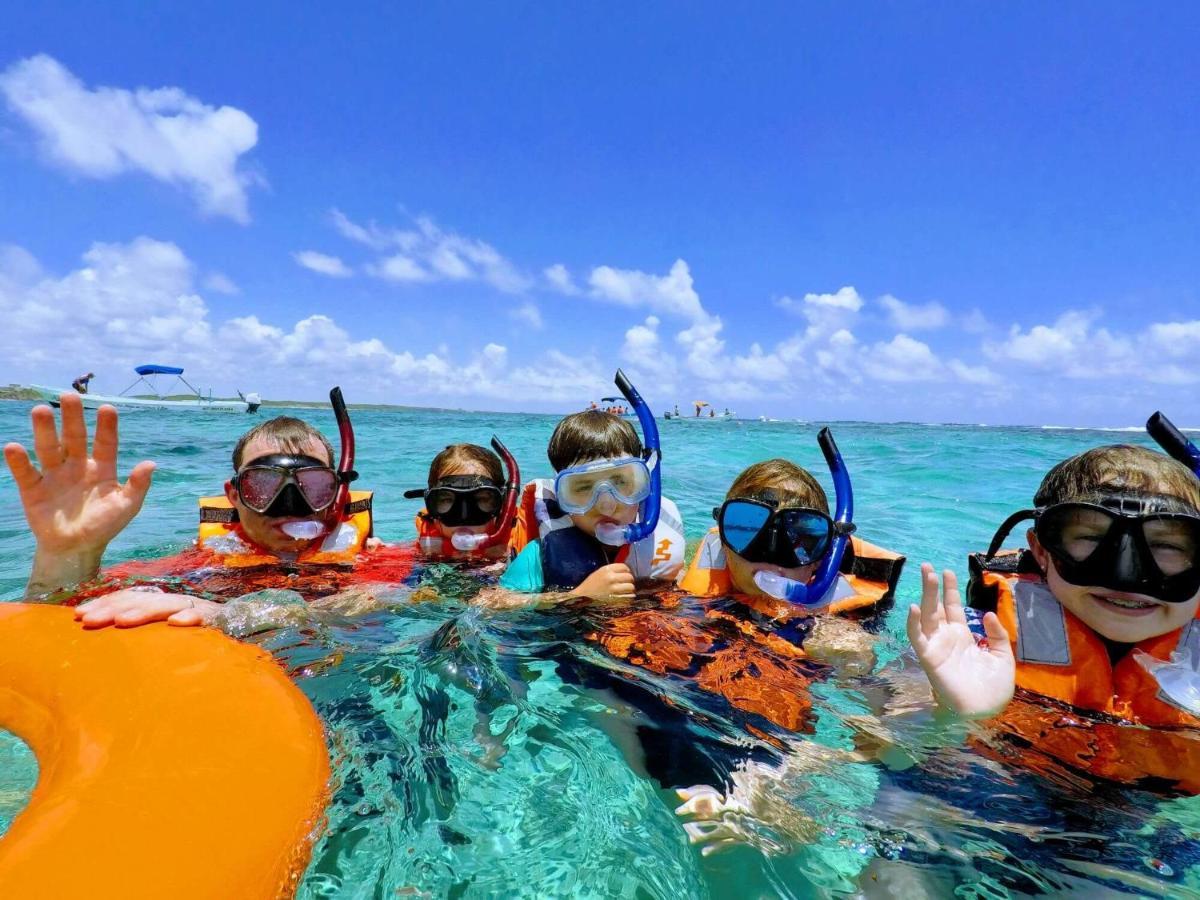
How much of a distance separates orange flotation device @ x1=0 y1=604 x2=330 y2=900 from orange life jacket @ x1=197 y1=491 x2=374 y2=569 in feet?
5.69

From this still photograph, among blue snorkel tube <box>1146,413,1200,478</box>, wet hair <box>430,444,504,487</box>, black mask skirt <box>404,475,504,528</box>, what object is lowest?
black mask skirt <box>404,475,504,528</box>

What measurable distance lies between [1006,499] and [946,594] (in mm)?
9596

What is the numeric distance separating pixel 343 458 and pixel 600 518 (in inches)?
72.7

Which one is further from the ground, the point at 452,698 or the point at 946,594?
the point at 946,594

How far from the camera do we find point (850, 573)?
3277 millimetres

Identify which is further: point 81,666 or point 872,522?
point 872,522

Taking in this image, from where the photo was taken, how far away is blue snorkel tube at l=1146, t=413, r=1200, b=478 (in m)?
2.18

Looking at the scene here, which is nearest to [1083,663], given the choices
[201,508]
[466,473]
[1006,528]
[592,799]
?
[1006,528]

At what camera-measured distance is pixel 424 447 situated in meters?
17.5

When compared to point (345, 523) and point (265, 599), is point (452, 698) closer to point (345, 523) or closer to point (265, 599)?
point (265, 599)

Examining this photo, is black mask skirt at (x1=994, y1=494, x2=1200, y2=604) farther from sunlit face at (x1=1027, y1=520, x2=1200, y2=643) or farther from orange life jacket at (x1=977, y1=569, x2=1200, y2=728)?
orange life jacket at (x1=977, y1=569, x2=1200, y2=728)

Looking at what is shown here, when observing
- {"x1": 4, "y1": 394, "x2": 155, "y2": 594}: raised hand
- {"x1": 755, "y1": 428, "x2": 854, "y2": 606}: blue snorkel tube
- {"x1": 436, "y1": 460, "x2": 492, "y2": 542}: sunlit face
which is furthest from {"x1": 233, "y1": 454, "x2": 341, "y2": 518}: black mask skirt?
{"x1": 755, "y1": 428, "x2": 854, "y2": 606}: blue snorkel tube

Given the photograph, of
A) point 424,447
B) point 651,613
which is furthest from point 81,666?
point 424,447

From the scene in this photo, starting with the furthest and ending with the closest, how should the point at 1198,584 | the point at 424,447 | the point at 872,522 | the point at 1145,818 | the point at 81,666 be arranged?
the point at 424,447 → the point at 872,522 → the point at 1198,584 → the point at 81,666 → the point at 1145,818
